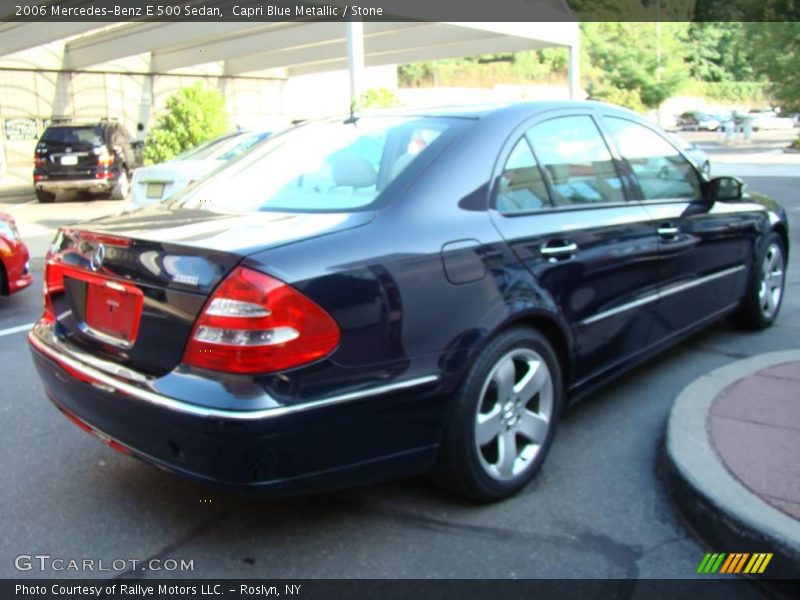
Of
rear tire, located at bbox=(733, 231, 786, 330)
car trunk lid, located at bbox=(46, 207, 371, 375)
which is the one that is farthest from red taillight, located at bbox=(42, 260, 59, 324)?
rear tire, located at bbox=(733, 231, 786, 330)

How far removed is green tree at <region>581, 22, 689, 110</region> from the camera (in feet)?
141

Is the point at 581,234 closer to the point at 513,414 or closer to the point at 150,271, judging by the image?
the point at 513,414

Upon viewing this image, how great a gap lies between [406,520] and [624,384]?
2.00 meters

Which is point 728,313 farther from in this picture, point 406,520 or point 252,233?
point 252,233

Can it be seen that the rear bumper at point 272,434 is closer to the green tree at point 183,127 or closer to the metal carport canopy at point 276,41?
the green tree at point 183,127

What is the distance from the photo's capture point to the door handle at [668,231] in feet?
13.0

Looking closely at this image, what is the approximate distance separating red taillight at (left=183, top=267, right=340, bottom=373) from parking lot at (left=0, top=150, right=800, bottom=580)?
784mm

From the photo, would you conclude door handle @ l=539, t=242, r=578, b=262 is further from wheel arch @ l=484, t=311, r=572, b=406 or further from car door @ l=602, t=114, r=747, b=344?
car door @ l=602, t=114, r=747, b=344

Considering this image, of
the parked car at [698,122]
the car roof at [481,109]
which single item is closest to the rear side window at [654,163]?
the car roof at [481,109]

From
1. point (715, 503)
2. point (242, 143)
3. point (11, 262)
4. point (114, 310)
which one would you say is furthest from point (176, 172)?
point (715, 503)

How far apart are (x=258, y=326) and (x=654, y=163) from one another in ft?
8.90

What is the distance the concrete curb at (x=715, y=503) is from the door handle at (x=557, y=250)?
3.01 feet

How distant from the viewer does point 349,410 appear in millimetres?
2514

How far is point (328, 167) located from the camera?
3312 millimetres
